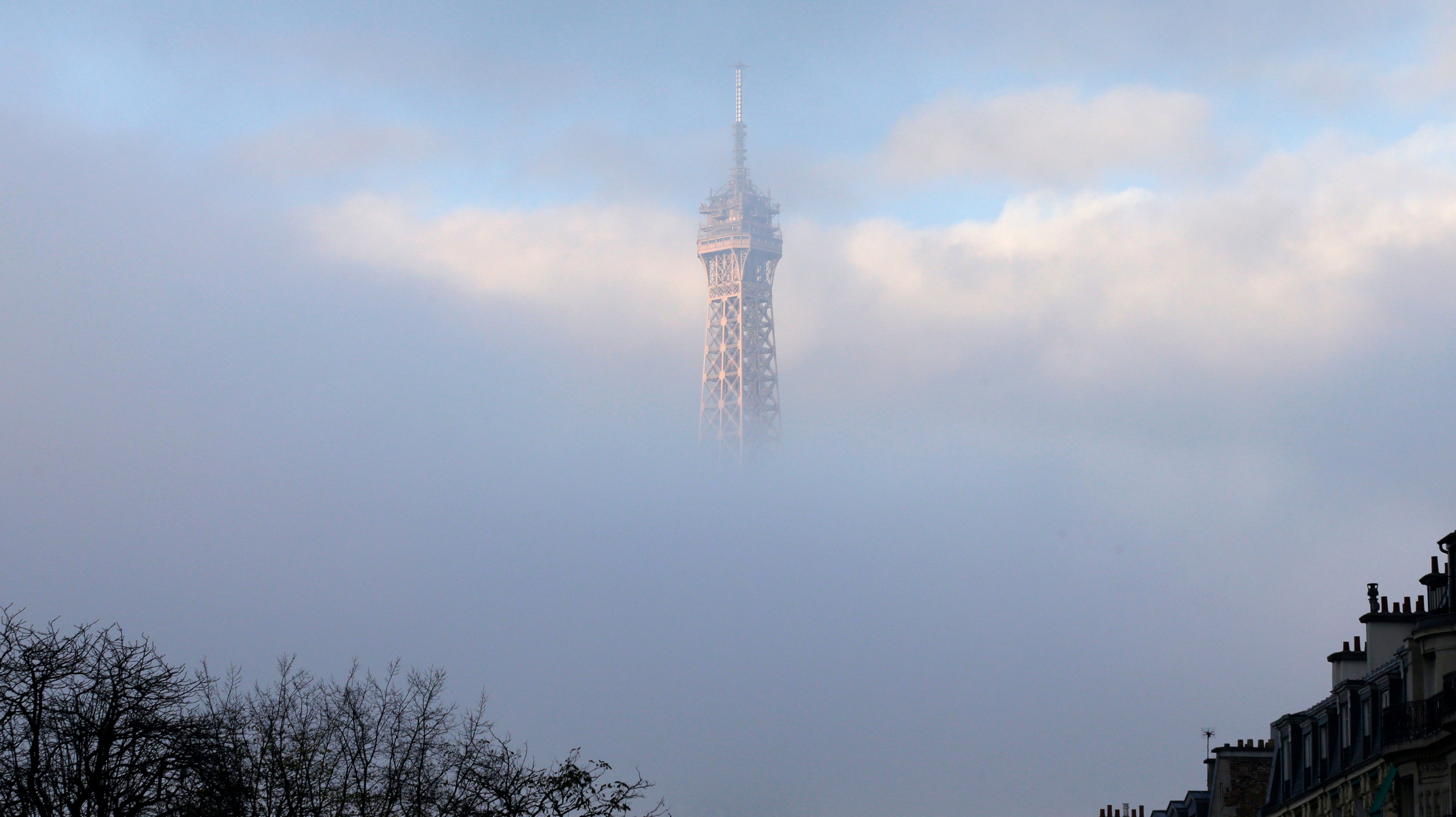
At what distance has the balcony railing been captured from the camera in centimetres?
4181

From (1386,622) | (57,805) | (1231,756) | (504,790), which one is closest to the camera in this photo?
(57,805)

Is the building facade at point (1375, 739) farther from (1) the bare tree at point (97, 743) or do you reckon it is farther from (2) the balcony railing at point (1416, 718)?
(1) the bare tree at point (97, 743)

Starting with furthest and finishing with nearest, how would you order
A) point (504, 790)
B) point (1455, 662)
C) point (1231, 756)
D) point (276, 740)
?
point (1231, 756) < point (1455, 662) < point (276, 740) < point (504, 790)

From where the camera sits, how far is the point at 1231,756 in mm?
60438

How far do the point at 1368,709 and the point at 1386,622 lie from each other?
3112mm

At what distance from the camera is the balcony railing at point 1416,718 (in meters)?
41.8

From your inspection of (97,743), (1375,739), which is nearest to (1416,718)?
(1375,739)

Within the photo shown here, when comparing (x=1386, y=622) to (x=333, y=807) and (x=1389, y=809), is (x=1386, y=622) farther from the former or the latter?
(x=333, y=807)

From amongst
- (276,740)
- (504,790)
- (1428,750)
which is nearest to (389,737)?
(276,740)

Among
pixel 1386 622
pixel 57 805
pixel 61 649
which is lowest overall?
pixel 57 805

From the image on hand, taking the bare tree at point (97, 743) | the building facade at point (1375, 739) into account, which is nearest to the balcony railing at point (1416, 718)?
the building facade at point (1375, 739)

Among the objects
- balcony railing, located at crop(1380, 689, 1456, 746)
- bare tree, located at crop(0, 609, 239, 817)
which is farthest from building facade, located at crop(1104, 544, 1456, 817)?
bare tree, located at crop(0, 609, 239, 817)

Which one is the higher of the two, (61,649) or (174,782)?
(61,649)

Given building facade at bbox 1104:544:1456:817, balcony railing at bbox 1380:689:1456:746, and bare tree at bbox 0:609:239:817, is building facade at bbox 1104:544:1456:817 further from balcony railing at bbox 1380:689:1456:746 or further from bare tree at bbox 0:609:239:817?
bare tree at bbox 0:609:239:817
